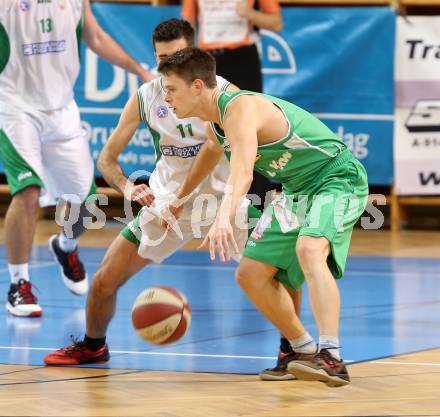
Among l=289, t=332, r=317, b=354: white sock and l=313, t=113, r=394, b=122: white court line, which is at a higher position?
l=313, t=113, r=394, b=122: white court line

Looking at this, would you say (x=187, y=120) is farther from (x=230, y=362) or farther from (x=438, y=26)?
(x=438, y=26)

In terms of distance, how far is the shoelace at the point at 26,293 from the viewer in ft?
25.8

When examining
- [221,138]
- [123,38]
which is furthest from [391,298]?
[123,38]

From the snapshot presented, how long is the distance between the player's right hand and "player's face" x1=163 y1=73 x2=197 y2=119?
634mm

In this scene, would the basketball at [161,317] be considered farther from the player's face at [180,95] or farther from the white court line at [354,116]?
the white court line at [354,116]

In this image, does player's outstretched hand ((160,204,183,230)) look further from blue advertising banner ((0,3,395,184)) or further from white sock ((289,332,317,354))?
blue advertising banner ((0,3,395,184))

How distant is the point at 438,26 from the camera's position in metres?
11.3

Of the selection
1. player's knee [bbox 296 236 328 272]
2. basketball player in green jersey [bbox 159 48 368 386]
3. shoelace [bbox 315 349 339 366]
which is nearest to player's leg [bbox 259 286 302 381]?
basketball player in green jersey [bbox 159 48 368 386]

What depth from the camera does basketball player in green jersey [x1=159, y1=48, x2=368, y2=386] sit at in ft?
18.6

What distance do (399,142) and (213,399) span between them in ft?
20.9

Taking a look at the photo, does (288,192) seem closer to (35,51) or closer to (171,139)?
(171,139)

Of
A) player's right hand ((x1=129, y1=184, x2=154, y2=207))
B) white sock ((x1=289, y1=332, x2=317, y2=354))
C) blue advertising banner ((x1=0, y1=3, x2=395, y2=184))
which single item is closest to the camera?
white sock ((x1=289, y1=332, x2=317, y2=354))

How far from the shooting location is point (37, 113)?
8227mm

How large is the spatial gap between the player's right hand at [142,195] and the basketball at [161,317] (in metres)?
0.53
